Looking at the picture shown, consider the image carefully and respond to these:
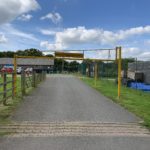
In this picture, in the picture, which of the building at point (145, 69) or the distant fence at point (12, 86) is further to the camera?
the building at point (145, 69)

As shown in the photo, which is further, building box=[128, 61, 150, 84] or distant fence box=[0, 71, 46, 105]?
building box=[128, 61, 150, 84]

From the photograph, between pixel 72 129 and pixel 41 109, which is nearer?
pixel 72 129

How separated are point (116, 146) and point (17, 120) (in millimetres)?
3845

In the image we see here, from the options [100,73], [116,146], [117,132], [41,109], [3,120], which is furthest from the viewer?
[100,73]

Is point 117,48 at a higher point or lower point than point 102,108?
higher

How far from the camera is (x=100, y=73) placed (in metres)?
50.1

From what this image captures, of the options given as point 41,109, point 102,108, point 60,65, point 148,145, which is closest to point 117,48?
point 102,108

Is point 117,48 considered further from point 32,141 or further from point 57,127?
point 32,141

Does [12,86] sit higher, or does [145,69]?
[145,69]

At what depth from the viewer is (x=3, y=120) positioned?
10078 mm

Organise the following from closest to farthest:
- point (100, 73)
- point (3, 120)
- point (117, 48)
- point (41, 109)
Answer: point (3, 120)
point (41, 109)
point (117, 48)
point (100, 73)

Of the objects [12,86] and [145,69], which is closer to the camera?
[12,86]

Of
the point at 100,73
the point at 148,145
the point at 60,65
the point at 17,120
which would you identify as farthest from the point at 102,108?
the point at 60,65

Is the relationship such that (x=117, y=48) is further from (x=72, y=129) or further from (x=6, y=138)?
(x=6, y=138)
